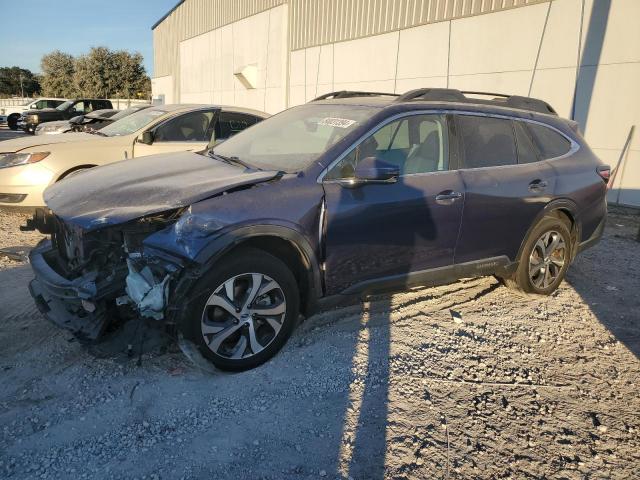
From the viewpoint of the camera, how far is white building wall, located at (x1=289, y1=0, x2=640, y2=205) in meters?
8.54

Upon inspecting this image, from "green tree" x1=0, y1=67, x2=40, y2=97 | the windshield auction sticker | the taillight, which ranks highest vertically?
"green tree" x1=0, y1=67, x2=40, y2=97

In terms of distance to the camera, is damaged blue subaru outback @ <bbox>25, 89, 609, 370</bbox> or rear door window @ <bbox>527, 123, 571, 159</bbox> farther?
rear door window @ <bbox>527, 123, 571, 159</bbox>

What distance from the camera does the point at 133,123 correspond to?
23.9ft

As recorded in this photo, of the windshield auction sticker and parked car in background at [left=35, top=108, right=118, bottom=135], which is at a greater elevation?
the windshield auction sticker

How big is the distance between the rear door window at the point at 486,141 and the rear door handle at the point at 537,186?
0.82ft

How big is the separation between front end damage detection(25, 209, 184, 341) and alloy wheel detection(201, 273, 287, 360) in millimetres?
294

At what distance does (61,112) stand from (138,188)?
840 inches

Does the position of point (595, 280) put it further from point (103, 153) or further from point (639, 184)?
point (103, 153)

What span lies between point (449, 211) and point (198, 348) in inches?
83.3

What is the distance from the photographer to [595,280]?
5355 mm

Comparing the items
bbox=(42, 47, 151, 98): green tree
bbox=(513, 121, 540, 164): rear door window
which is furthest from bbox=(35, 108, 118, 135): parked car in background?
bbox=(42, 47, 151, 98): green tree

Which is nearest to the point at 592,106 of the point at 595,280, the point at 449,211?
the point at 595,280

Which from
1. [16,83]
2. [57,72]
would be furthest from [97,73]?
[16,83]

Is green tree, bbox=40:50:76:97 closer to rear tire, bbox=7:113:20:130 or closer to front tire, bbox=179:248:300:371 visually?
rear tire, bbox=7:113:20:130
